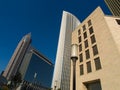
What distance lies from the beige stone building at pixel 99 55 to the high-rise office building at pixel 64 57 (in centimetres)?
9621

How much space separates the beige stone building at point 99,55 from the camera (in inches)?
725

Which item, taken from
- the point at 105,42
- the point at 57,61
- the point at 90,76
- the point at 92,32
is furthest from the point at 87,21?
the point at 57,61

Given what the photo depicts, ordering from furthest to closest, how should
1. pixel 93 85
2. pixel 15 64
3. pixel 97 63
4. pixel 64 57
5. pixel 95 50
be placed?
pixel 15 64 → pixel 64 57 → pixel 95 50 → pixel 93 85 → pixel 97 63

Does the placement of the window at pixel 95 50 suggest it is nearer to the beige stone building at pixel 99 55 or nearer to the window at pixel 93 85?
the beige stone building at pixel 99 55

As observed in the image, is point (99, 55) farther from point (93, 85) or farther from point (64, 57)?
point (64, 57)

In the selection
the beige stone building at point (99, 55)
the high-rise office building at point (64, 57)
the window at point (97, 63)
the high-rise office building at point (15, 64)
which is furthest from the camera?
the high-rise office building at point (15, 64)

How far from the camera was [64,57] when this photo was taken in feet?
429

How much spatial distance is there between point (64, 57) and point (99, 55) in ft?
358

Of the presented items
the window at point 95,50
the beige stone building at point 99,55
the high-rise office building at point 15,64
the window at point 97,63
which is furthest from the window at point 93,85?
the high-rise office building at point 15,64

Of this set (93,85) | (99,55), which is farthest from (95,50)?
(93,85)

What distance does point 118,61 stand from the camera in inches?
706

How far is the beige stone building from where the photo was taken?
1842cm

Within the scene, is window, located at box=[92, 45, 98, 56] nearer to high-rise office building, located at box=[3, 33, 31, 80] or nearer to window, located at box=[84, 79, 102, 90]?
window, located at box=[84, 79, 102, 90]

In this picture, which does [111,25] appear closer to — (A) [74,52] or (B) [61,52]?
(A) [74,52]
